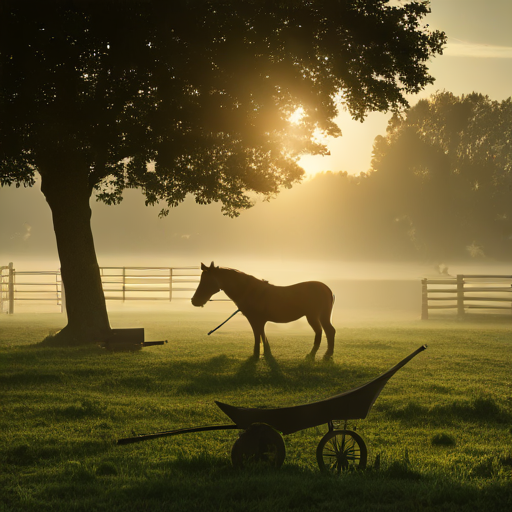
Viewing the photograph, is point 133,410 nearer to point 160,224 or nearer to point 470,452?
point 470,452

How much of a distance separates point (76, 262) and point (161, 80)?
193 inches

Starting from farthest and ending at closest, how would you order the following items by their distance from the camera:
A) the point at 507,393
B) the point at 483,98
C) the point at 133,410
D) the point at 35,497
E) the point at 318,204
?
the point at 318,204 < the point at 483,98 < the point at 507,393 < the point at 133,410 < the point at 35,497

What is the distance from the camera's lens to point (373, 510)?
4.38 m

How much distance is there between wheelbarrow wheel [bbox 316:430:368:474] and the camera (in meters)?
5.22

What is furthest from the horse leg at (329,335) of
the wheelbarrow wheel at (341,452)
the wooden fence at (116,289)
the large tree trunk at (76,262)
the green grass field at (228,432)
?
the wooden fence at (116,289)

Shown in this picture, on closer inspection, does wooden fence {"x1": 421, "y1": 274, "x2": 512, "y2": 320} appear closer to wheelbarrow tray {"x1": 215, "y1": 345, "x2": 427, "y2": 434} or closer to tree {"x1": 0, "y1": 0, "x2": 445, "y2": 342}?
tree {"x1": 0, "y1": 0, "x2": 445, "y2": 342}

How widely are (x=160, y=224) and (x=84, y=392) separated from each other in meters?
189

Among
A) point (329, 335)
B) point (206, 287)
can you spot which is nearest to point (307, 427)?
point (206, 287)

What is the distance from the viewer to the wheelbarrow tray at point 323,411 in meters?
5.13

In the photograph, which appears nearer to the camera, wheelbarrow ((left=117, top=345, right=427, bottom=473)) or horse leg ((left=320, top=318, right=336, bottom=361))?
wheelbarrow ((left=117, top=345, right=427, bottom=473))

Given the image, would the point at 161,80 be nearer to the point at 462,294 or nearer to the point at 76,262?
the point at 76,262

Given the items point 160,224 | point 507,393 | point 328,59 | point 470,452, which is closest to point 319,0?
point 328,59

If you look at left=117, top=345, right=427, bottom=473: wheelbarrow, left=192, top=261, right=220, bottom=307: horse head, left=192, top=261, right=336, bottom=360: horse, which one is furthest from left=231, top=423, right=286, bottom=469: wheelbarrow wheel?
left=192, top=261, right=220, bottom=307: horse head

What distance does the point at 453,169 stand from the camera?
5075 cm
